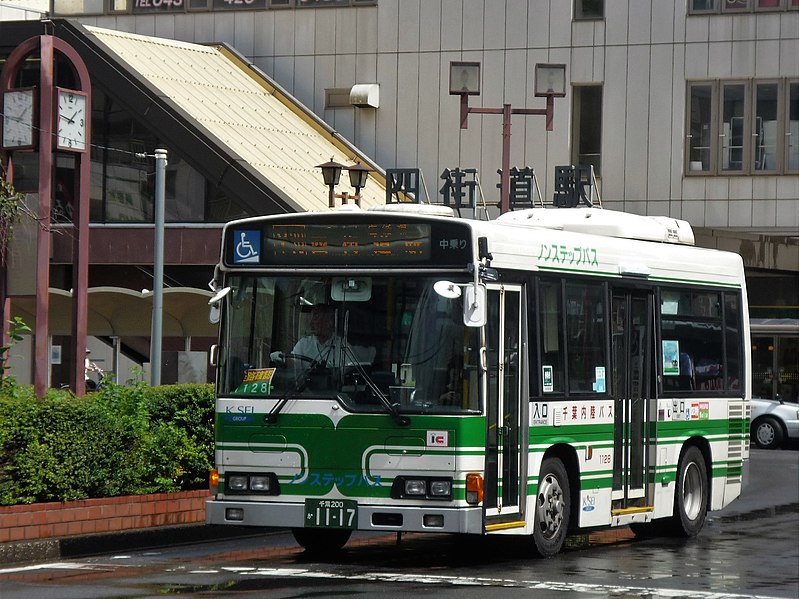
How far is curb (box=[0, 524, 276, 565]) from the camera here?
516 inches

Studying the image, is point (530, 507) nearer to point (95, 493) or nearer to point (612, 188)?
point (95, 493)

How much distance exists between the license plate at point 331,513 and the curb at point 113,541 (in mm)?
2128

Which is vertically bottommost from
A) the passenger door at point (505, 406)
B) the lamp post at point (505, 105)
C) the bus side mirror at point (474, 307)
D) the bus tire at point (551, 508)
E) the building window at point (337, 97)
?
the bus tire at point (551, 508)

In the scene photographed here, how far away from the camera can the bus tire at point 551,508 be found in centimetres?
1386

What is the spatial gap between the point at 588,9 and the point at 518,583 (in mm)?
29846

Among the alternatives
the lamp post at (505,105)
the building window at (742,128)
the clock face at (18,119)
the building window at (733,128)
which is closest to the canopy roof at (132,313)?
the lamp post at (505,105)

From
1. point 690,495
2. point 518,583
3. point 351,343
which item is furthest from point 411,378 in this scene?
point 690,495

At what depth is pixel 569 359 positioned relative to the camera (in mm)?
14414

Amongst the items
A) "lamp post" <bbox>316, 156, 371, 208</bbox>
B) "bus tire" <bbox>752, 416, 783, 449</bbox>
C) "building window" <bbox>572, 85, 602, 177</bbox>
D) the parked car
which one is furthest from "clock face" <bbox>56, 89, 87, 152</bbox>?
"building window" <bbox>572, 85, 602, 177</bbox>

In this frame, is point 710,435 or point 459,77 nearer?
point 710,435

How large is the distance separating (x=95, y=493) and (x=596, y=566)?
4.51 meters

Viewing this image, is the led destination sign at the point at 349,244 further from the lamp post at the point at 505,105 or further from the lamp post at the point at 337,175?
the lamp post at the point at 337,175

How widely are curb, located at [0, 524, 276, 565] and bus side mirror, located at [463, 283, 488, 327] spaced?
369cm

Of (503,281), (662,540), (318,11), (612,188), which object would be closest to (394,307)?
(503,281)
